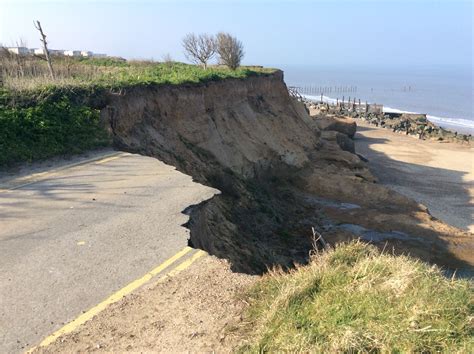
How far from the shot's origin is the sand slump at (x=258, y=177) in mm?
14859

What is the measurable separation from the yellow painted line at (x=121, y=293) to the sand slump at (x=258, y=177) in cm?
183

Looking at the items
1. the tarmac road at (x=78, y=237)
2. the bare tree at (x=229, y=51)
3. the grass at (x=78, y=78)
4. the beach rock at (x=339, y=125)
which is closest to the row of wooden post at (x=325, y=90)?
the beach rock at (x=339, y=125)

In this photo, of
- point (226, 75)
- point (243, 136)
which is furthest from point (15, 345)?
point (226, 75)

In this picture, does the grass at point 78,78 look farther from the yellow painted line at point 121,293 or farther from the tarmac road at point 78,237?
the yellow painted line at point 121,293

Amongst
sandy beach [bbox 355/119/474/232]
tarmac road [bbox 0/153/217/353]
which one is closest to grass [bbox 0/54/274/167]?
tarmac road [bbox 0/153/217/353]

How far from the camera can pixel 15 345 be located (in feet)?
15.4

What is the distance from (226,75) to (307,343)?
2328 centimetres

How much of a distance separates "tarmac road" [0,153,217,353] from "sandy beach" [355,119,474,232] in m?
18.8

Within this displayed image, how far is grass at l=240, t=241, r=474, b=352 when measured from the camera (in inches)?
169

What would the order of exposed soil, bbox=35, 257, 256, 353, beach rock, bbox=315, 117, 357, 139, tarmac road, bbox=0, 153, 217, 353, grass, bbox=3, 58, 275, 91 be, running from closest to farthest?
exposed soil, bbox=35, 257, 256, 353
tarmac road, bbox=0, 153, 217, 353
grass, bbox=3, 58, 275, 91
beach rock, bbox=315, 117, 357, 139

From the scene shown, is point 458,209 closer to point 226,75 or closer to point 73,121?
point 226,75

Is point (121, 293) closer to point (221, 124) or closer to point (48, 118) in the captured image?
point (48, 118)

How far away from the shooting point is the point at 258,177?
2361 centimetres

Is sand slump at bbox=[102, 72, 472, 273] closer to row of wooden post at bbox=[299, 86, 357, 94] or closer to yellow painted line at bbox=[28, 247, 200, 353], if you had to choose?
yellow painted line at bbox=[28, 247, 200, 353]
